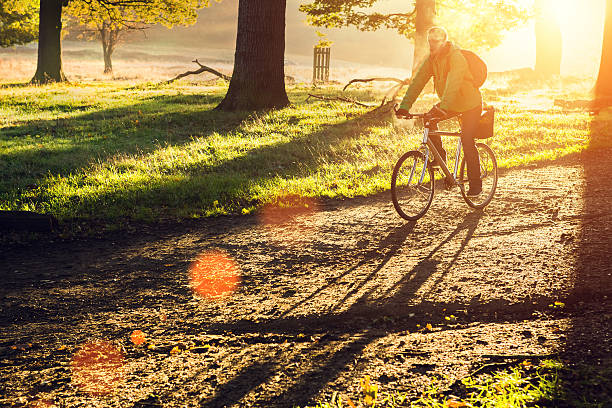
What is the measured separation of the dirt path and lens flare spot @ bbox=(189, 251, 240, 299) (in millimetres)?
94

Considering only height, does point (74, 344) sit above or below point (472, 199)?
below

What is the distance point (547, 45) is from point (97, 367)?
3522 centimetres

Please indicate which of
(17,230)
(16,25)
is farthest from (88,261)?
(16,25)

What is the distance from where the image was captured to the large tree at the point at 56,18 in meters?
26.0

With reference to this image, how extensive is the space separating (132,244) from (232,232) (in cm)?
108

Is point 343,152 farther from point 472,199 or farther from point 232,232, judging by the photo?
point 232,232

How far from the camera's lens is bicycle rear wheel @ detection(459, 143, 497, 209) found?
705 cm

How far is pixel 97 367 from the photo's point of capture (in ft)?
11.7

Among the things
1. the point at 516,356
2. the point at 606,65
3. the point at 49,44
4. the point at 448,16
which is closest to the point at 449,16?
the point at 448,16

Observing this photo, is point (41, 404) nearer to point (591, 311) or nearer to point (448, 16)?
point (591, 311)

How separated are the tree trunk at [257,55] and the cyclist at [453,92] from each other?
890 centimetres

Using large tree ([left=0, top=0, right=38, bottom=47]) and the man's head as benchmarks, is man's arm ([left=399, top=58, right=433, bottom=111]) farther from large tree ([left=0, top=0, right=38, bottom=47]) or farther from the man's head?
large tree ([left=0, top=0, right=38, bottom=47])

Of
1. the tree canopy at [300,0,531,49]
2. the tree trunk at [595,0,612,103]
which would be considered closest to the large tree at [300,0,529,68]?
the tree canopy at [300,0,531,49]

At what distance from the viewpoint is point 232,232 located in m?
6.45
